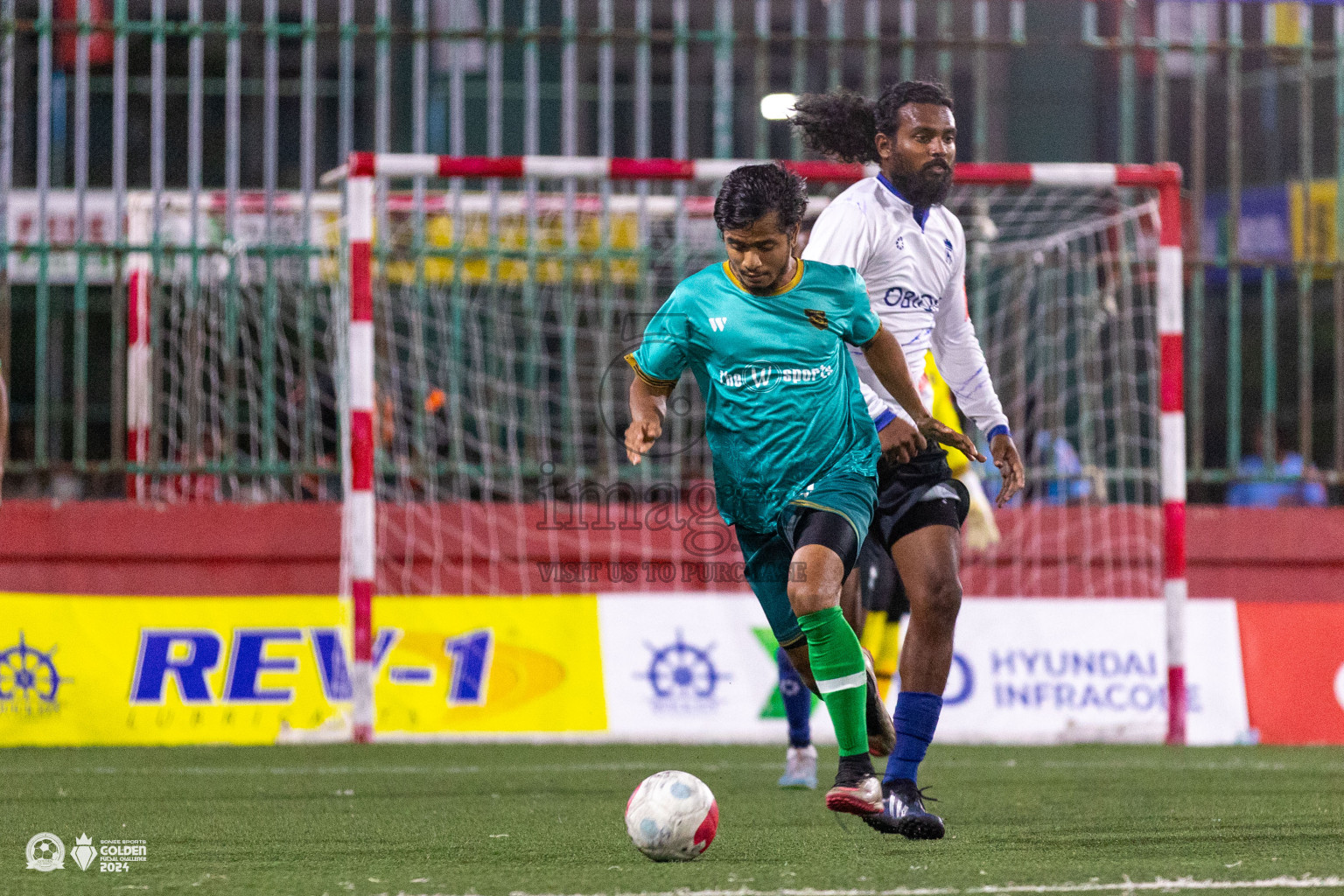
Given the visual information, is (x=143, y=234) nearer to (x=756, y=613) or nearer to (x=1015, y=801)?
(x=756, y=613)

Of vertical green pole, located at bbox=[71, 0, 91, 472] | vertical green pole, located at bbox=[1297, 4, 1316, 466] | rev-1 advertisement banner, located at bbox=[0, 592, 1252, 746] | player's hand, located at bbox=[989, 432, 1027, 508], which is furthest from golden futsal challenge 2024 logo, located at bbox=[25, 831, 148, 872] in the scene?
vertical green pole, located at bbox=[1297, 4, 1316, 466]

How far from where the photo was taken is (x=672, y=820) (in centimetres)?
430

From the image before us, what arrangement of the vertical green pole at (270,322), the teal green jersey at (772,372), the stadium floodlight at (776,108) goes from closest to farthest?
the teal green jersey at (772,372)
the stadium floodlight at (776,108)
the vertical green pole at (270,322)

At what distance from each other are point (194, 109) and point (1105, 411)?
18.2 ft

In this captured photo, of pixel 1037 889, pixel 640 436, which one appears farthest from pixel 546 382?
pixel 1037 889

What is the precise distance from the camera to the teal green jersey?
15.6 ft

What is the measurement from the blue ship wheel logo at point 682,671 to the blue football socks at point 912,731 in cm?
408

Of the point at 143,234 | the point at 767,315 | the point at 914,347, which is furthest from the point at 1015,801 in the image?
the point at 143,234

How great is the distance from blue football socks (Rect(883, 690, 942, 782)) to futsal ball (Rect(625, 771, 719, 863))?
1.75 feet

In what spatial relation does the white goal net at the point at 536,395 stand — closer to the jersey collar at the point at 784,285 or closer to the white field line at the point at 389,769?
the white field line at the point at 389,769

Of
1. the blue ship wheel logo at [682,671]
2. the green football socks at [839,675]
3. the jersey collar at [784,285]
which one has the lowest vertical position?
the blue ship wheel logo at [682,671]

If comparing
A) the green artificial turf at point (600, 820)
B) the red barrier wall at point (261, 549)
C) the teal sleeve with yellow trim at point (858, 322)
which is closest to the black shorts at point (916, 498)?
the teal sleeve with yellow trim at point (858, 322)

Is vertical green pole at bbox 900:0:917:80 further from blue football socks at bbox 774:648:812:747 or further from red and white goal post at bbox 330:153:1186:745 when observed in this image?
blue football socks at bbox 774:648:812:747

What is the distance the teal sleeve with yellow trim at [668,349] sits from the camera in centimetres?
482
